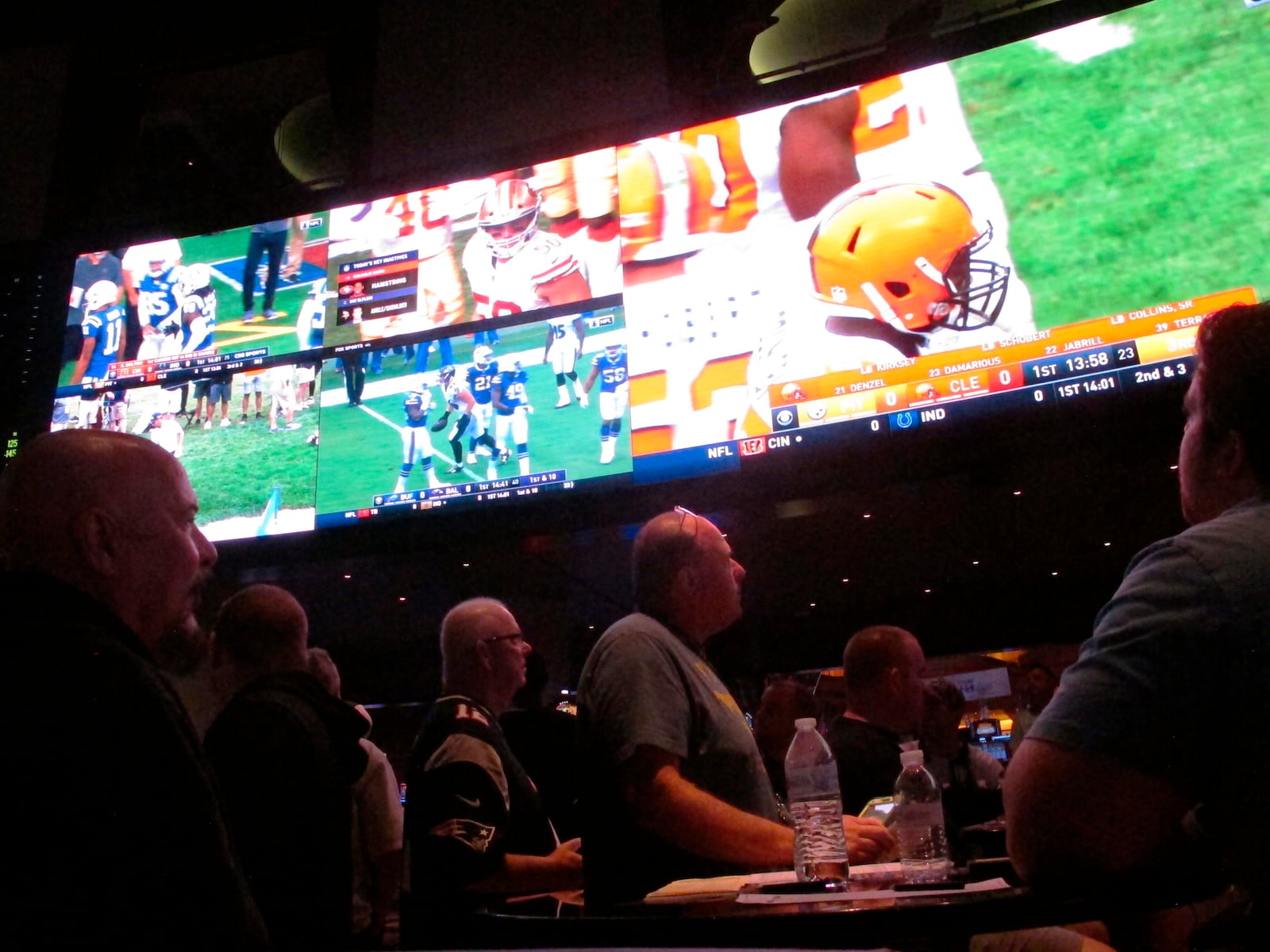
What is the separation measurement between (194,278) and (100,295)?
544mm

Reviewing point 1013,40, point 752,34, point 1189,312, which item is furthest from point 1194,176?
point 752,34

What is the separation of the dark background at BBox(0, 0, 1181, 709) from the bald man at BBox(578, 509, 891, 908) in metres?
1.77

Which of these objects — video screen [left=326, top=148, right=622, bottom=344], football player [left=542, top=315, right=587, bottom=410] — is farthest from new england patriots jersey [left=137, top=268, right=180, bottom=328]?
football player [left=542, top=315, right=587, bottom=410]

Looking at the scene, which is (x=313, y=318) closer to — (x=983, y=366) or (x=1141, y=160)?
(x=983, y=366)

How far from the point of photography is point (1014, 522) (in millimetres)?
4129

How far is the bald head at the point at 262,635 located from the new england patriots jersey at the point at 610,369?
168cm

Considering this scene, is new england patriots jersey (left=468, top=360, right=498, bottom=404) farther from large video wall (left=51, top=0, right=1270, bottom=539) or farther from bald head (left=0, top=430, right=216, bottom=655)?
bald head (left=0, top=430, right=216, bottom=655)

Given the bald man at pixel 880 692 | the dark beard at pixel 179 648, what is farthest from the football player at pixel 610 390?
the dark beard at pixel 179 648

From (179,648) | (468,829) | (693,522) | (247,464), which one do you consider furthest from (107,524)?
(247,464)

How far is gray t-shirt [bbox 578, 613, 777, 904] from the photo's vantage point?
173 cm

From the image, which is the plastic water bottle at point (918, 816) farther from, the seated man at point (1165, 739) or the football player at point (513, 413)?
the football player at point (513, 413)

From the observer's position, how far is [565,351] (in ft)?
13.3

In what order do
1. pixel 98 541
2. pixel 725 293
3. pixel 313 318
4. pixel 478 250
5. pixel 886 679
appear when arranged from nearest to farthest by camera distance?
pixel 98 541
pixel 886 679
pixel 725 293
pixel 478 250
pixel 313 318

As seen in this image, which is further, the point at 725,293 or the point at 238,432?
the point at 238,432
